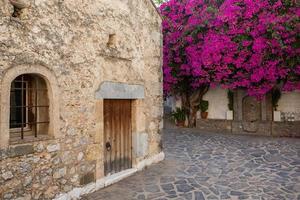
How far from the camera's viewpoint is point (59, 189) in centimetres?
405

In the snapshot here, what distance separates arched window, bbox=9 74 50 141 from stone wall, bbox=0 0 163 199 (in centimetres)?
17

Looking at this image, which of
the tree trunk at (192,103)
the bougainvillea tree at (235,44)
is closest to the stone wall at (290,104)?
the bougainvillea tree at (235,44)

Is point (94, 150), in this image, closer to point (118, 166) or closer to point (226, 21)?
point (118, 166)

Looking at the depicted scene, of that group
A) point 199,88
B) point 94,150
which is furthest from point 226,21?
point 94,150

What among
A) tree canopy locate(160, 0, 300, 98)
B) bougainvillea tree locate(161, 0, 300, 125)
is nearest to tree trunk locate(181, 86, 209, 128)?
bougainvillea tree locate(161, 0, 300, 125)

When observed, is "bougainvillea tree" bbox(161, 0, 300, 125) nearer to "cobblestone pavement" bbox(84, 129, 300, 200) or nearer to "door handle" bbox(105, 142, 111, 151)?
"cobblestone pavement" bbox(84, 129, 300, 200)

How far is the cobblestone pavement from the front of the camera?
185 inches

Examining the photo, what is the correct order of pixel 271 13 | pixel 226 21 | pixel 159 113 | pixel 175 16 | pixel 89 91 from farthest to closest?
1. pixel 175 16
2. pixel 226 21
3. pixel 271 13
4. pixel 159 113
5. pixel 89 91

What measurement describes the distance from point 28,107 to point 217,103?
11081 mm

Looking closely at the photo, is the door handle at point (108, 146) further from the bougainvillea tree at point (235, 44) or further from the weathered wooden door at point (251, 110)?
the weathered wooden door at point (251, 110)

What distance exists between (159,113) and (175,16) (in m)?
7.56

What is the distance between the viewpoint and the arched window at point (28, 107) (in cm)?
371

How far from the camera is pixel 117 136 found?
18.2ft

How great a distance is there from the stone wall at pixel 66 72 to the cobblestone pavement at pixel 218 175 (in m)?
0.71
